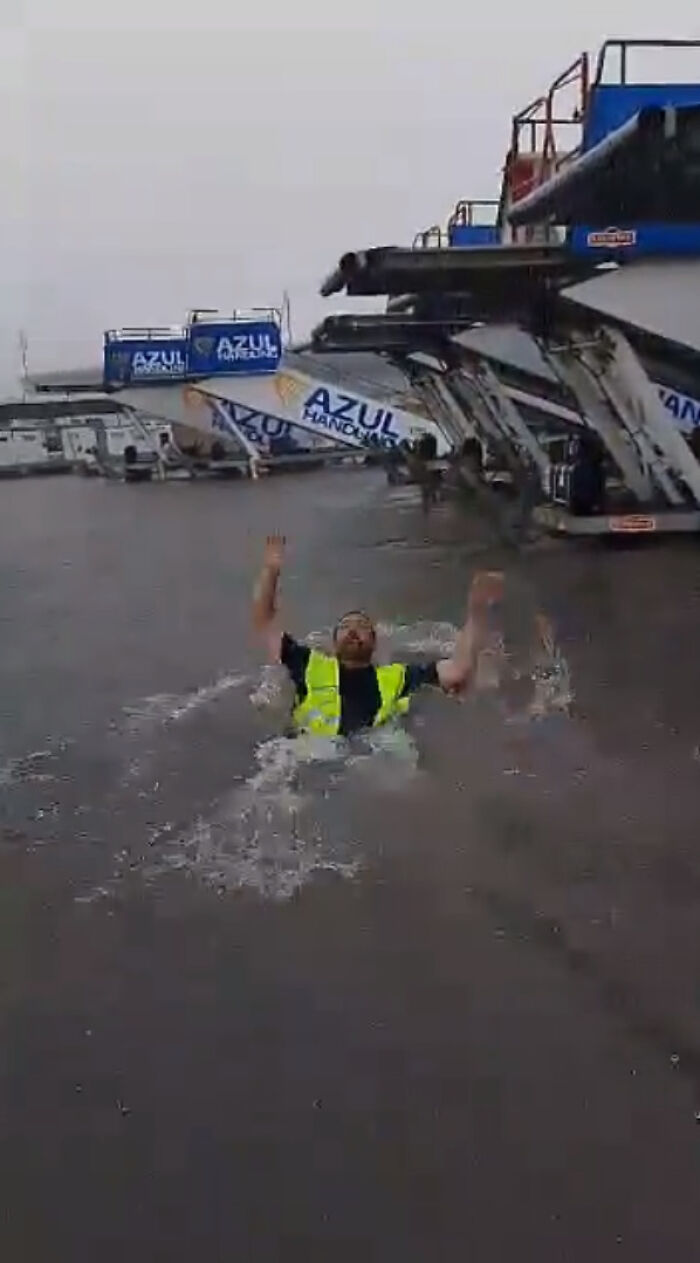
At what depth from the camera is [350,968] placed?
5.20 metres

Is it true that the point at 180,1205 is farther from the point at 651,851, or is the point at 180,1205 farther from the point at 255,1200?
the point at 651,851

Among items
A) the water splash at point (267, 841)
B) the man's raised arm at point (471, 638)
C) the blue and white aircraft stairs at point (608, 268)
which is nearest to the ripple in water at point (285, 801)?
the water splash at point (267, 841)

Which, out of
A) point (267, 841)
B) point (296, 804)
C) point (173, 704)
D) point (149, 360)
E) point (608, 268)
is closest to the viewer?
point (267, 841)

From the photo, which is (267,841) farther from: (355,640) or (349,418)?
(349,418)

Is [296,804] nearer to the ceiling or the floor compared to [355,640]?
nearer to the floor

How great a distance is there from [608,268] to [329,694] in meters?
9.57

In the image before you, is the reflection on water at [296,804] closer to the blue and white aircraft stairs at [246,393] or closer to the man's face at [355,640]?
the man's face at [355,640]

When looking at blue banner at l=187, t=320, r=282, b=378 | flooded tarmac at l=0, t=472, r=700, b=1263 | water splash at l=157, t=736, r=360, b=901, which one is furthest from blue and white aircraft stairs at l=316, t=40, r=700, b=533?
blue banner at l=187, t=320, r=282, b=378

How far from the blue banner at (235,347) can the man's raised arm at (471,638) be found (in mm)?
32108

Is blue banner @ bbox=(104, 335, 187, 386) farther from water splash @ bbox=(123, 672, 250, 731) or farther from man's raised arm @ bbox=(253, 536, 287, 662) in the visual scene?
man's raised arm @ bbox=(253, 536, 287, 662)

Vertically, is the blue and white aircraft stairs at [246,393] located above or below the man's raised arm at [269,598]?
below

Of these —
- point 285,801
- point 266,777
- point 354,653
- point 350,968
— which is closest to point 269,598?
point 354,653

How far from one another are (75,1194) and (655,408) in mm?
14506

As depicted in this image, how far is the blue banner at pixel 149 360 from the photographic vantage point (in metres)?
40.7
